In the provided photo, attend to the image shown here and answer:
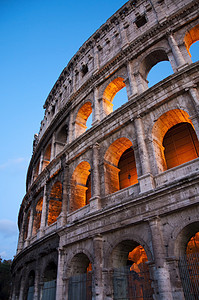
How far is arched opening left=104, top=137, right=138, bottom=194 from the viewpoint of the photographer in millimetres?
10602

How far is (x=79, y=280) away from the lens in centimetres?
968

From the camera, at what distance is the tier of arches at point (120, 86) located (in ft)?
34.8

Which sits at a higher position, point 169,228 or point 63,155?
point 63,155

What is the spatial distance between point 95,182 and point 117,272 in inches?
143

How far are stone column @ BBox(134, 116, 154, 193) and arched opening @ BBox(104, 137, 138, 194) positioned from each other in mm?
1107

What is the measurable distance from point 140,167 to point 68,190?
4.85m

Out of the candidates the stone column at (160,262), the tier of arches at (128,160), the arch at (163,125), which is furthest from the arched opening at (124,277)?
the arch at (163,125)

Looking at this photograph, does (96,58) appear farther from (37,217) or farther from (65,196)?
(37,217)

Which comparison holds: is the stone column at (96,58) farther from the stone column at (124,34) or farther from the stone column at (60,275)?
the stone column at (60,275)

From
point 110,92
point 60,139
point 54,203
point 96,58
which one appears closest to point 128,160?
point 110,92

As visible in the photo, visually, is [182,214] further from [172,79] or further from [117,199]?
[172,79]

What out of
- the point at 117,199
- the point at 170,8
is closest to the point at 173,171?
the point at 117,199

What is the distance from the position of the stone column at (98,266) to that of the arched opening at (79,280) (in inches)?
21.5

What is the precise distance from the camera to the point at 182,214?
7215mm
